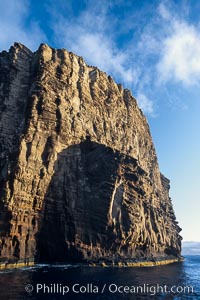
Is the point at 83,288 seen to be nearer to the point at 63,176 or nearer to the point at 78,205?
the point at 78,205

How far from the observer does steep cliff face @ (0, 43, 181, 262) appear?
78.1 meters

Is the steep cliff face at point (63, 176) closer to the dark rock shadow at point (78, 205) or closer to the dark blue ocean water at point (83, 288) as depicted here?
the dark rock shadow at point (78, 205)

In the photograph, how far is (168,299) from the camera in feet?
140

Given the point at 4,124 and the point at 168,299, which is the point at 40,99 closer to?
the point at 4,124

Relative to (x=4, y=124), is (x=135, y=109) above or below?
above

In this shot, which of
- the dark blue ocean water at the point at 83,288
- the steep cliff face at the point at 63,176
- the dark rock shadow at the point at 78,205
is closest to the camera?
the dark blue ocean water at the point at 83,288

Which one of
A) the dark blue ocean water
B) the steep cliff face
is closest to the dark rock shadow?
the steep cliff face

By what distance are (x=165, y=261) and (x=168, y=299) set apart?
75.4 m

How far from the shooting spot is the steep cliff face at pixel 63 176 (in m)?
78.1

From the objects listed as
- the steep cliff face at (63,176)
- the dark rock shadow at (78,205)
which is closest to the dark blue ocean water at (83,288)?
the steep cliff face at (63,176)

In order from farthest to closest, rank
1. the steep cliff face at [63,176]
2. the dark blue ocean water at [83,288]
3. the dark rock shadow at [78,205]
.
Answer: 1. the dark rock shadow at [78,205]
2. the steep cliff face at [63,176]
3. the dark blue ocean water at [83,288]

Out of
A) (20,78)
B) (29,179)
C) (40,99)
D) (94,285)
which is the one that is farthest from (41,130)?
(94,285)

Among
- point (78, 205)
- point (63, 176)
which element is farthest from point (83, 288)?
point (63, 176)

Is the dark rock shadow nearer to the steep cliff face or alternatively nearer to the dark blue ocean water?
the steep cliff face
